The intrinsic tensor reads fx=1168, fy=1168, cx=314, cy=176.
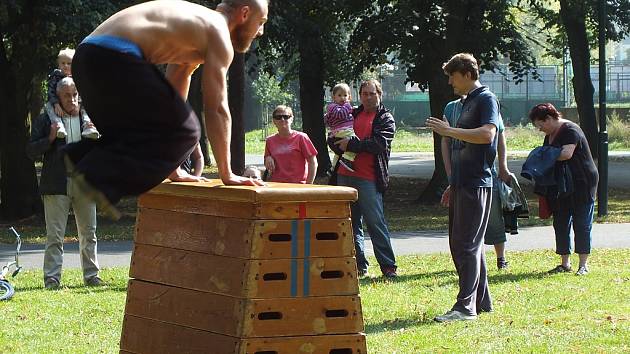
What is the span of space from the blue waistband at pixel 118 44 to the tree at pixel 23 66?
13011 millimetres

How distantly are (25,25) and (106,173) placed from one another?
14.2 meters

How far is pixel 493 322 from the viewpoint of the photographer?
29.8 ft

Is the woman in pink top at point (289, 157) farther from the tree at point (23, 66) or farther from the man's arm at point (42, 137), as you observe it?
the tree at point (23, 66)

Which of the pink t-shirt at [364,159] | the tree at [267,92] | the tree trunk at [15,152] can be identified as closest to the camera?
the pink t-shirt at [364,159]

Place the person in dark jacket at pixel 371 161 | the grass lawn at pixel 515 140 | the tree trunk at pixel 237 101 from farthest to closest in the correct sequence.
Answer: the grass lawn at pixel 515 140 < the tree trunk at pixel 237 101 < the person in dark jacket at pixel 371 161

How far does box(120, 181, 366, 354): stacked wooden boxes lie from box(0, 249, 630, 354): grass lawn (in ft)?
4.96

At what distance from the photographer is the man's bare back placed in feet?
19.1

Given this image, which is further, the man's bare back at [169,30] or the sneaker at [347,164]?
the sneaker at [347,164]

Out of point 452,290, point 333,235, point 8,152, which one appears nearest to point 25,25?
point 8,152

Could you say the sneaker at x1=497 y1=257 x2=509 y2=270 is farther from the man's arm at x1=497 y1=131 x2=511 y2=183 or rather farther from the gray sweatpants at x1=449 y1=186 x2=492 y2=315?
the gray sweatpants at x1=449 y1=186 x2=492 y2=315

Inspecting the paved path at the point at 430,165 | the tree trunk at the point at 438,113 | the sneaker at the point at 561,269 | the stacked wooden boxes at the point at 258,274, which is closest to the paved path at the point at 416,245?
the sneaker at the point at 561,269

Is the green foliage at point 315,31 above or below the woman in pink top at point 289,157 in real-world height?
above

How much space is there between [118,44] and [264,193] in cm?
112

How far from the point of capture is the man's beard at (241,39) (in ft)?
20.5
